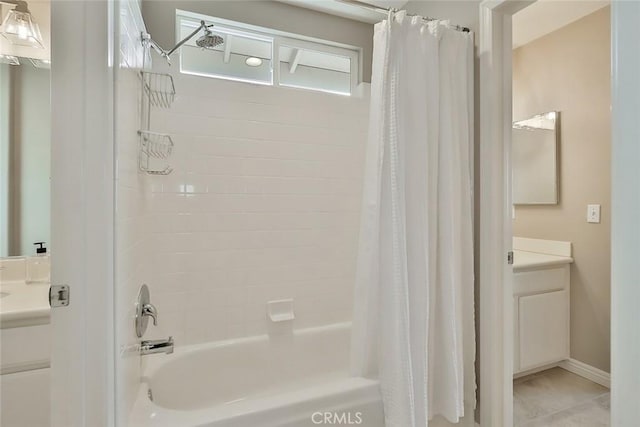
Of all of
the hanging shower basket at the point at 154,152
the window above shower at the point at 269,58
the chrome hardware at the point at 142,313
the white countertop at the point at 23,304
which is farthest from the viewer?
the window above shower at the point at 269,58

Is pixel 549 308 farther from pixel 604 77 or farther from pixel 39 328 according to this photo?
pixel 39 328

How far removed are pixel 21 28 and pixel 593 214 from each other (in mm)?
3514

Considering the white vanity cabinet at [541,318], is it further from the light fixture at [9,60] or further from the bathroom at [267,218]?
the light fixture at [9,60]

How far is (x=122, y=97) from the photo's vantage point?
1.07 meters

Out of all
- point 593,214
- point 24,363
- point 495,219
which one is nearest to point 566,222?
point 593,214

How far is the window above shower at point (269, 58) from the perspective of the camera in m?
2.09

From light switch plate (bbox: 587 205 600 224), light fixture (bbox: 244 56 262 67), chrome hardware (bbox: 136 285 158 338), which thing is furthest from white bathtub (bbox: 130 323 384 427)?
light switch plate (bbox: 587 205 600 224)

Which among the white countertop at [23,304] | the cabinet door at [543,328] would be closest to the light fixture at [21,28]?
the white countertop at [23,304]

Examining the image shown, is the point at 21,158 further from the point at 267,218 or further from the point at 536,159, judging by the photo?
the point at 536,159

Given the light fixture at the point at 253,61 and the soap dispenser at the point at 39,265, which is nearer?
the soap dispenser at the point at 39,265

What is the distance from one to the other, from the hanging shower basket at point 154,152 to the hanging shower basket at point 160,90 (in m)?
0.18

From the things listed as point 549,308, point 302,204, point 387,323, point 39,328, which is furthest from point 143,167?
point 549,308

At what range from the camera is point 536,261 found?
2436mm

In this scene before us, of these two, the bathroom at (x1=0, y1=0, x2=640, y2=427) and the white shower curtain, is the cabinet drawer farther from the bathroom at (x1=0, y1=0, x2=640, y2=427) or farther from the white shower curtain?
the white shower curtain
